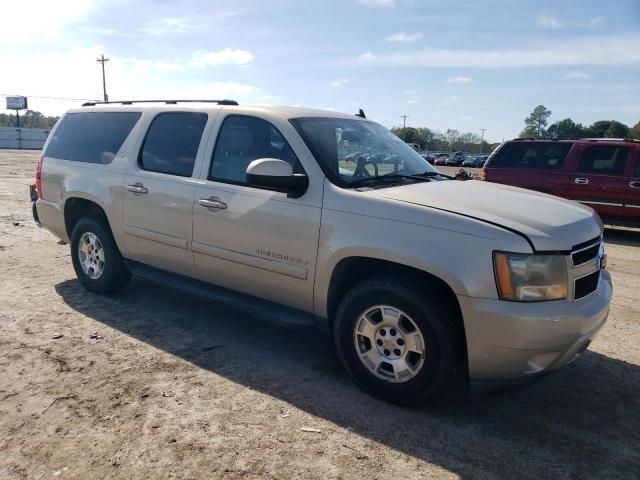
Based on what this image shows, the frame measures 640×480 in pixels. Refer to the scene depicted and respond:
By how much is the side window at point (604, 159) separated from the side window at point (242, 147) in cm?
830

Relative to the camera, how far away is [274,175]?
351cm

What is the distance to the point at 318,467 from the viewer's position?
2703 mm

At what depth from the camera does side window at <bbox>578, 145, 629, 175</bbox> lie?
9938 millimetres

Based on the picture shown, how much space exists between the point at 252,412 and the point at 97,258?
2.90 metres

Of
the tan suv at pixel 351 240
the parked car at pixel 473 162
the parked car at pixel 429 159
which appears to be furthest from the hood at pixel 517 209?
Result: the parked car at pixel 473 162

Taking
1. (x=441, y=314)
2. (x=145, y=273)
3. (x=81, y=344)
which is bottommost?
(x=81, y=344)

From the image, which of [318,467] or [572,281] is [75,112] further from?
[572,281]

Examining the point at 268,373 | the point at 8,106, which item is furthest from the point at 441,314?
the point at 8,106

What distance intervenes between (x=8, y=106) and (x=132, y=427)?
3255 inches

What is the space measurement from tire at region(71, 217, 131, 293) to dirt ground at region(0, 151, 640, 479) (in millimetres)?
534

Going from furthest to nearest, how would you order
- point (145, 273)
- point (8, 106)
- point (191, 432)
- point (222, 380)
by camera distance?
point (8, 106) < point (145, 273) < point (222, 380) < point (191, 432)

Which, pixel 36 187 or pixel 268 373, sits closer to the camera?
pixel 268 373

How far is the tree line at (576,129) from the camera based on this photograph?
79.2 meters

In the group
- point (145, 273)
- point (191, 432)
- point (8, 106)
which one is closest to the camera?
point (191, 432)
